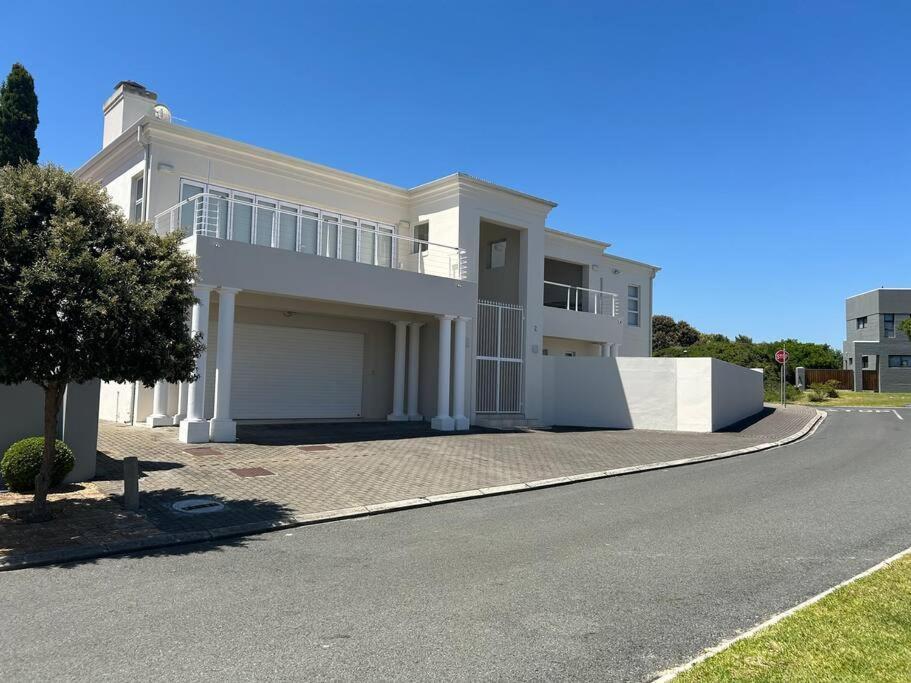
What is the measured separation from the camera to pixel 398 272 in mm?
17609

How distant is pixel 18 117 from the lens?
2219cm

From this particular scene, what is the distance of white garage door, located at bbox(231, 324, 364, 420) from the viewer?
1816 centimetres

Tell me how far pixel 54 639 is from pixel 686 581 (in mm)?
5022

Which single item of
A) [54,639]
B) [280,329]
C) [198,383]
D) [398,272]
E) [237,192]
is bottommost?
[54,639]

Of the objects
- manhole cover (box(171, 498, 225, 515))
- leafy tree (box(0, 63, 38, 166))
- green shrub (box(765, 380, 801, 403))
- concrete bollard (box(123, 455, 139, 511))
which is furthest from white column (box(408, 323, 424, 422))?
green shrub (box(765, 380, 801, 403))

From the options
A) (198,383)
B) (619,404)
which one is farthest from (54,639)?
(619,404)

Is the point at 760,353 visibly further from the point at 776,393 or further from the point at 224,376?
the point at 224,376

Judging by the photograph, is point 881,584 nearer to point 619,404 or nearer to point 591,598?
point 591,598

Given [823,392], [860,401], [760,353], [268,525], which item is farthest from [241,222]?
[760,353]

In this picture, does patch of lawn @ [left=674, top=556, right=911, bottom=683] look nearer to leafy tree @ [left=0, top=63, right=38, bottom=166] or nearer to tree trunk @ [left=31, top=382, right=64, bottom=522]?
tree trunk @ [left=31, top=382, right=64, bottom=522]

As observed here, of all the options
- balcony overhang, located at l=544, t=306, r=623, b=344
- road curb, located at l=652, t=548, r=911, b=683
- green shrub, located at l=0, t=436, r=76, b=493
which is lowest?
road curb, located at l=652, t=548, r=911, b=683

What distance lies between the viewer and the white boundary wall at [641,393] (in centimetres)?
2055

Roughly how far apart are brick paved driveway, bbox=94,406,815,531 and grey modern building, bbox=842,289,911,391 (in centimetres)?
4189

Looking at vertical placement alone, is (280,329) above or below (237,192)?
below
